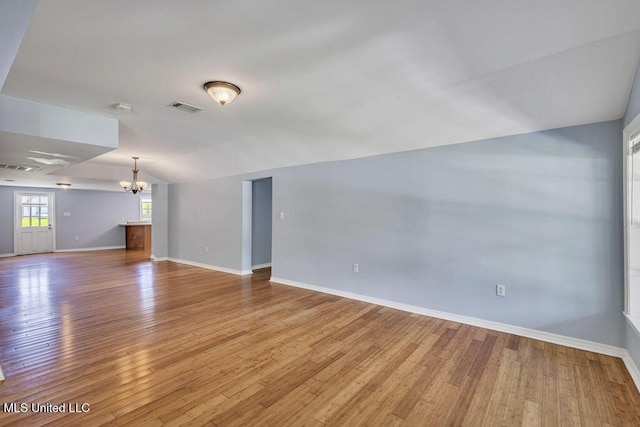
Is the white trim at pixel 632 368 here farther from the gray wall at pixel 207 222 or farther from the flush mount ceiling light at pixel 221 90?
the gray wall at pixel 207 222

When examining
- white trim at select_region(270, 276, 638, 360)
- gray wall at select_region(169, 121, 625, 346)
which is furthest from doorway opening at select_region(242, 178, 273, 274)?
white trim at select_region(270, 276, 638, 360)

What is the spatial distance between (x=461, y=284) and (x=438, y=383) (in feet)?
5.17

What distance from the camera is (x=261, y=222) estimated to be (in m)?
6.98

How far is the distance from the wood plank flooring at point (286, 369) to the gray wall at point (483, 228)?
0.40m

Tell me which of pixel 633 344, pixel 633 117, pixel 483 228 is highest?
pixel 633 117

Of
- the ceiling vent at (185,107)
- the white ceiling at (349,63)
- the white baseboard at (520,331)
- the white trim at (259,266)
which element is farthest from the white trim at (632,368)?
the white trim at (259,266)

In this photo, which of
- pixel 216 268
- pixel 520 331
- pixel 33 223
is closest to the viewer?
pixel 520 331

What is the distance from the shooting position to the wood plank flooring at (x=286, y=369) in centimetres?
196

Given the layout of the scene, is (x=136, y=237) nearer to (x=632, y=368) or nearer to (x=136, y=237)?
(x=136, y=237)

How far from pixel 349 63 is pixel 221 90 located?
1151mm

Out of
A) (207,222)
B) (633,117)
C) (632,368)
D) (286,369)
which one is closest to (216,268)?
(207,222)

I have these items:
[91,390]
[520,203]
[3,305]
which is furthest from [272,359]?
[3,305]

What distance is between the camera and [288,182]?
5438 millimetres

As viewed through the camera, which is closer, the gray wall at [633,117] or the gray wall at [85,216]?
the gray wall at [633,117]
